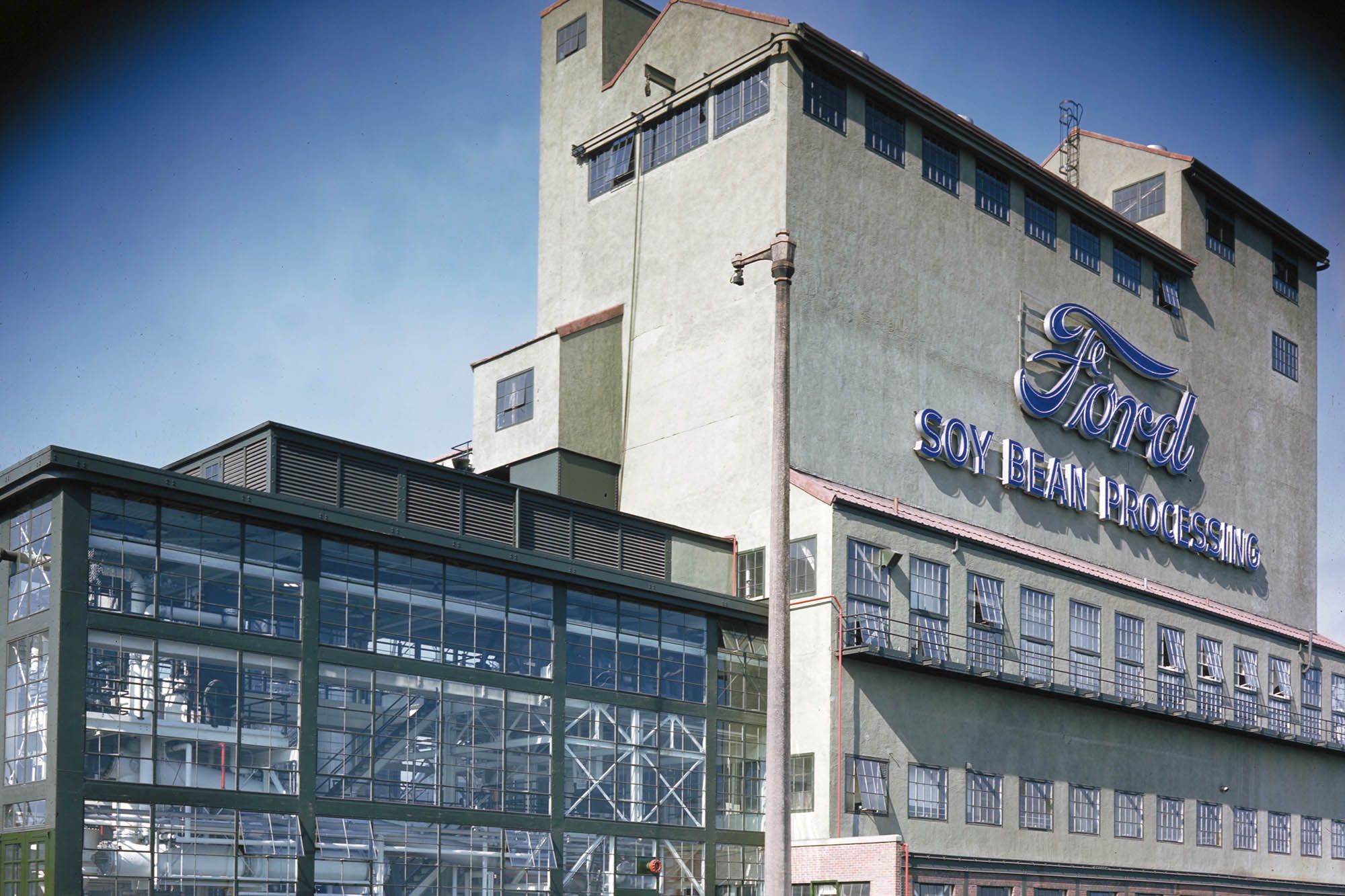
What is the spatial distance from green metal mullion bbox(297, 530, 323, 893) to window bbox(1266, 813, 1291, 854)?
3476cm

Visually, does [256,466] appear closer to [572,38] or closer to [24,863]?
[24,863]

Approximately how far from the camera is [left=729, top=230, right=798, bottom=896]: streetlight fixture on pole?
22.7m

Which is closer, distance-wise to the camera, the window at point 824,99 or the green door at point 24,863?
the green door at point 24,863

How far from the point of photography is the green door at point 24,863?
90.6 feet

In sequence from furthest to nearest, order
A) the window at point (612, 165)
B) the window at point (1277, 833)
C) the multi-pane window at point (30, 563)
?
1. the window at point (1277, 833)
2. the window at point (612, 165)
3. the multi-pane window at point (30, 563)

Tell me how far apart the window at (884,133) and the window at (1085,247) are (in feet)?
29.5

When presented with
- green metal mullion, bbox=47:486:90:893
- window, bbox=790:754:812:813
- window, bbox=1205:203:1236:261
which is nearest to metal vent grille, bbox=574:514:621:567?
window, bbox=790:754:812:813

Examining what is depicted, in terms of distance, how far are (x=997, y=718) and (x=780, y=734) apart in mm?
21588

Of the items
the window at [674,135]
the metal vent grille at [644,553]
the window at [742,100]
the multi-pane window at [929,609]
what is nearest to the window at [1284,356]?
the multi-pane window at [929,609]

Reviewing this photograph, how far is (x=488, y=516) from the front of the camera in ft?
120

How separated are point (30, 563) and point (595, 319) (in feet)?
68.6

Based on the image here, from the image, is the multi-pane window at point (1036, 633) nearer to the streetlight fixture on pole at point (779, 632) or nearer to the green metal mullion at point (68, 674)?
the streetlight fixture on pole at point (779, 632)

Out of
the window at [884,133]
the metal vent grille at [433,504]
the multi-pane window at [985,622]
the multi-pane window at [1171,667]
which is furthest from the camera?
the multi-pane window at [1171,667]

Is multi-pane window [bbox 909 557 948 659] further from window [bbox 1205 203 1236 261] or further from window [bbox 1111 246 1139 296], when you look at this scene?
window [bbox 1205 203 1236 261]
